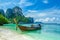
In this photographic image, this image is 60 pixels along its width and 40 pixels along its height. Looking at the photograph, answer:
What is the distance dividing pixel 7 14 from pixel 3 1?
426 millimetres

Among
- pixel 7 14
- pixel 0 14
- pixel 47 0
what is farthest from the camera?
pixel 0 14

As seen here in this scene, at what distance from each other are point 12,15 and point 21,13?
28cm

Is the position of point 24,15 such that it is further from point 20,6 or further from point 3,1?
point 3,1

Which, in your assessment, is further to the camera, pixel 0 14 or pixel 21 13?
pixel 0 14

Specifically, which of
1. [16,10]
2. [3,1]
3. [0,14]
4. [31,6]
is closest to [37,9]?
[31,6]

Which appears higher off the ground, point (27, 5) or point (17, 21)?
point (27, 5)

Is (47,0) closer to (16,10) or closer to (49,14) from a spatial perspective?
(49,14)

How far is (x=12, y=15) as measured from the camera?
5602mm

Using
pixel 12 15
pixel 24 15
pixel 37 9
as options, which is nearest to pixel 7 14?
pixel 12 15

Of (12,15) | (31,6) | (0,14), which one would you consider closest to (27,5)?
(31,6)

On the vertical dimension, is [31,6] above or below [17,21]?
above

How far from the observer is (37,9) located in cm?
546

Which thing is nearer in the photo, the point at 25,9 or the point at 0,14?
the point at 25,9

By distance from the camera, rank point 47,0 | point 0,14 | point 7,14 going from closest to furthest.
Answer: point 47,0
point 7,14
point 0,14
